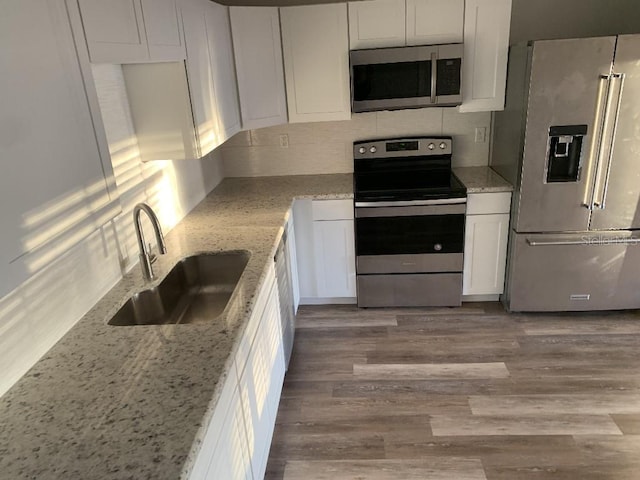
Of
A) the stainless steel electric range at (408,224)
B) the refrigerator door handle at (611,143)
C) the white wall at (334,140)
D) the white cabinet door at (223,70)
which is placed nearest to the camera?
the white cabinet door at (223,70)

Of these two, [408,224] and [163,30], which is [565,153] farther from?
[163,30]

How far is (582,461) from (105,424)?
1975mm

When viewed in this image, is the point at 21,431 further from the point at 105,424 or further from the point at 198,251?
the point at 198,251

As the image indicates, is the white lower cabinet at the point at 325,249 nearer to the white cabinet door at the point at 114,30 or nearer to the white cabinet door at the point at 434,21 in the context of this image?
the white cabinet door at the point at 434,21

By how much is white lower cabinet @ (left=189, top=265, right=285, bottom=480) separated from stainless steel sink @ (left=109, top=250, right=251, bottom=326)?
20cm

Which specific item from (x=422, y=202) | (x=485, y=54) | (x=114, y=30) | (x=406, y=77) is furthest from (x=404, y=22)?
(x=114, y=30)

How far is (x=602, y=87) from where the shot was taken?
8.28 ft

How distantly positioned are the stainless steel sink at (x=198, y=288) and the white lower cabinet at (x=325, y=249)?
1045mm

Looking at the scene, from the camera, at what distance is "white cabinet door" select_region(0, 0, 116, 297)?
86cm

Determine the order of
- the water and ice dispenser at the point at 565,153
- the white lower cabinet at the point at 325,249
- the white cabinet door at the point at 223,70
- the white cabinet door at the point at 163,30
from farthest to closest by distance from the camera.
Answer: the white lower cabinet at the point at 325,249
the water and ice dispenser at the point at 565,153
the white cabinet door at the point at 223,70
the white cabinet door at the point at 163,30

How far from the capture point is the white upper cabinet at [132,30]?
1.18m

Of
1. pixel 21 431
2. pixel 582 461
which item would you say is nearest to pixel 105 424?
pixel 21 431

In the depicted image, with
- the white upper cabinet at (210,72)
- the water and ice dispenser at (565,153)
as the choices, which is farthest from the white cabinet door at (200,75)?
the water and ice dispenser at (565,153)

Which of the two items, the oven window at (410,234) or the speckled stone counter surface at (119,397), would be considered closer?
the speckled stone counter surface at (119,397)
